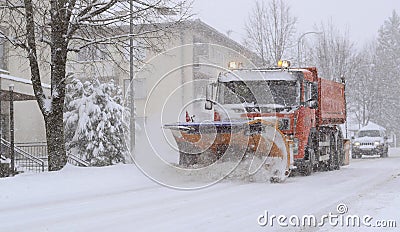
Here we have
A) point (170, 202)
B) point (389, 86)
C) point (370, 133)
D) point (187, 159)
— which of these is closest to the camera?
point (170, 202)

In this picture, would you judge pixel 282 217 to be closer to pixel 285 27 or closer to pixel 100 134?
pixel 100 134

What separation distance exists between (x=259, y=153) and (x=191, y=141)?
1.73 meters

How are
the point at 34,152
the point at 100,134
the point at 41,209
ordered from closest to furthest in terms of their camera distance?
the point at 41,209 → the point at 100,134 → the point at 34,152

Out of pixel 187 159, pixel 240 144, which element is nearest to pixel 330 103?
pixel 240 144

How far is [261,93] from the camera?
14.3 m

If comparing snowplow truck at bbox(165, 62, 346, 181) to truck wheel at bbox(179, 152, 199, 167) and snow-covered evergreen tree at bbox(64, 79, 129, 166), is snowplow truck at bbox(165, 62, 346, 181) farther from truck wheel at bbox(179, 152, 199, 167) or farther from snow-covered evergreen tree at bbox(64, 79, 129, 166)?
snow-covered evergreen tree at bbox(64, 79, 129, 166)

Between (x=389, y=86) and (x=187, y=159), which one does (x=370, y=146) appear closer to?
(x=187, y=159)

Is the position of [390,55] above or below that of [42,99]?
above

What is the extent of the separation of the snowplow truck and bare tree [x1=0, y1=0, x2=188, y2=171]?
2.97 metres

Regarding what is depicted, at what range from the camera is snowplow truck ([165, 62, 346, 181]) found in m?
12.7


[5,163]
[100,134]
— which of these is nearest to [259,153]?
[5,163]

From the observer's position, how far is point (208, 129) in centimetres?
1307

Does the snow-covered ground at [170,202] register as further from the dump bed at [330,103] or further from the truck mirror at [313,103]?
the dump bed at [330,103]

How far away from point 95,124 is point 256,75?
12.1m
